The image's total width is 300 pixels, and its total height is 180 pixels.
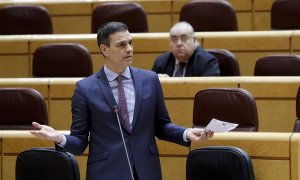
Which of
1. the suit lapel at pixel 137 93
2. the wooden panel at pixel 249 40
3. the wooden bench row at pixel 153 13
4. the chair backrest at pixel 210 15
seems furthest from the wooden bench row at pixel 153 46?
the suit lapel at pixel 137 93

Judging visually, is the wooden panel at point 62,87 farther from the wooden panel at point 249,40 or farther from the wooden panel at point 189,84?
the wooden panel at point 249,40

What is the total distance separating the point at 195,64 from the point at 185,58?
0.05 metres

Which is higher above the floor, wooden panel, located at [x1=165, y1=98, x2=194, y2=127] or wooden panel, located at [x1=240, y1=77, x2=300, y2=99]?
wooden panel, located at [x1=240, y1=77, x2=300, y2=99]

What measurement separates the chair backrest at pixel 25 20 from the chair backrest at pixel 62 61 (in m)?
0.41

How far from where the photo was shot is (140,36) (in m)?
2.88

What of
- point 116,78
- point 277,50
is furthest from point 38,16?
point 116,78

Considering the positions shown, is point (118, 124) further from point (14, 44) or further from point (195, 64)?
point (14, 44)

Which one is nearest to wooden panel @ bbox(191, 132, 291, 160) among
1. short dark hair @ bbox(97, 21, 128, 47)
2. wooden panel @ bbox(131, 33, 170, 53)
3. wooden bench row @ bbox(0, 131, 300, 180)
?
wooden bench row @ bbox(0, 131, 300, 180)

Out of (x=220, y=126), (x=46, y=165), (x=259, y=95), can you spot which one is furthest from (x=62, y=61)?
(x=220, y=126)

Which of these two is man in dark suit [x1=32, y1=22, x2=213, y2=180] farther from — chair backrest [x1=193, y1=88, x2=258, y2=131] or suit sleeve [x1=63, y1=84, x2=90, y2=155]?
chair backrest [x1=193, y1=88, x2=258, y2=131]

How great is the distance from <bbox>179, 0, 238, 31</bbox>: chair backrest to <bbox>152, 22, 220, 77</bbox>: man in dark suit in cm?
36

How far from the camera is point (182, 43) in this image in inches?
103

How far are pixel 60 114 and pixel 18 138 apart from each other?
1.81ft

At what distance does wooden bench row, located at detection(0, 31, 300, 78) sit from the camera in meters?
2.82
